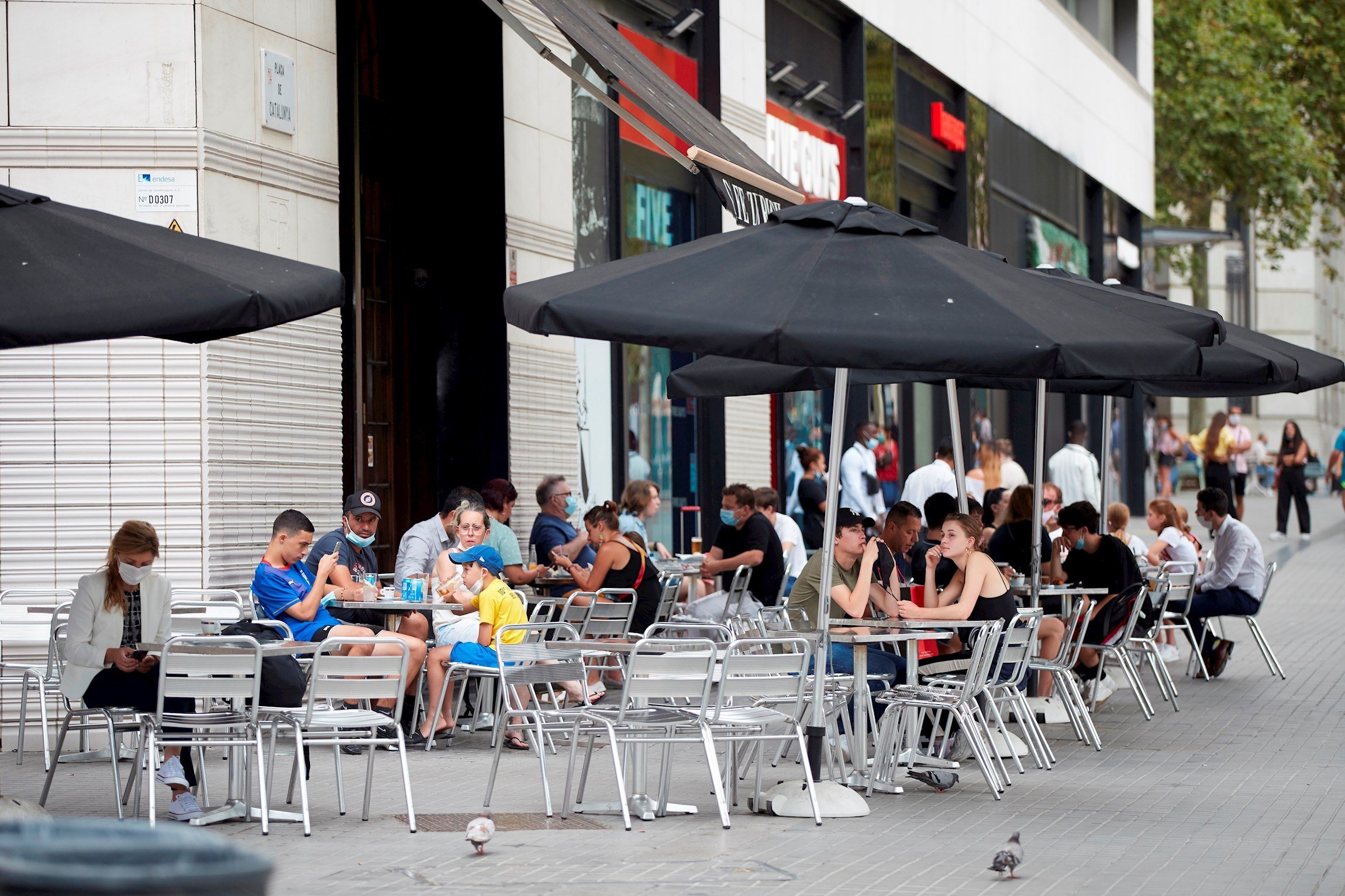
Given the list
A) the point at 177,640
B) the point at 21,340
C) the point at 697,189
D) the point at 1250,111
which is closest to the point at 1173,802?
the point at 177,640

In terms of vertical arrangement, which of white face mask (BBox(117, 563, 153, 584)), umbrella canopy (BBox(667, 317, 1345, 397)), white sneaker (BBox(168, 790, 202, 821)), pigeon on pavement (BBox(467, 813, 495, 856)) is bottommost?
white sneaker (BBox(168, 790, 202, 821))

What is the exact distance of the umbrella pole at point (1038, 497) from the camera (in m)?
11.2

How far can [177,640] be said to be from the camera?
7.16 meters

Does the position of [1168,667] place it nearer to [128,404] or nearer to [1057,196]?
[128,404]

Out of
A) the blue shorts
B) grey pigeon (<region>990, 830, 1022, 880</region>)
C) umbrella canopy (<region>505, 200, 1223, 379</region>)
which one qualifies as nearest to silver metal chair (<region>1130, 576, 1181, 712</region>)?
umbrella canopy (<region>505, 200, 1223, 379</region>)

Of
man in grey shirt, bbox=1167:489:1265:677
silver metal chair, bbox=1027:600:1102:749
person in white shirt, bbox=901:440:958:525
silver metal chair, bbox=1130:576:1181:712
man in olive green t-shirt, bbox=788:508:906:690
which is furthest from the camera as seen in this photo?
person in white shirt, bbox=901:440:958:525

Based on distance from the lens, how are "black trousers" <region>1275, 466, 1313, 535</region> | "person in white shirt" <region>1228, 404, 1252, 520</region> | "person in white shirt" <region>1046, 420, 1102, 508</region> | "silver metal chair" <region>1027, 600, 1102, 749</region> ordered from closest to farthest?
"silver metal chair" <region>1027, 600, 1102, 749</region> < "person in white shirt" <region>1046, 420, 1102, 508</region> < "black trousers" <region>1275, 466, 1313, 535</region> < "person in white shirt" <region>1228, 404, 1252, 520</region>

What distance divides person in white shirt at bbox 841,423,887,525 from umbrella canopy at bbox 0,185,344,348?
11.4 metres

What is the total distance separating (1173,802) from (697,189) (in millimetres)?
9742

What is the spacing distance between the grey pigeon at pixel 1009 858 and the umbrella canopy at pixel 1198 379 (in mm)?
4144

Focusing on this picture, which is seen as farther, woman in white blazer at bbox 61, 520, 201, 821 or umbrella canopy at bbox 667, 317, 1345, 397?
umbrella canopy at bbox 667, 317, 1345, 397

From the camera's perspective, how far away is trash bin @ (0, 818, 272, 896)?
2680 mm

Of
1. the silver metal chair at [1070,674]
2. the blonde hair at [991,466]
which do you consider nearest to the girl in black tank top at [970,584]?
the silver metal chair at [1070,674]

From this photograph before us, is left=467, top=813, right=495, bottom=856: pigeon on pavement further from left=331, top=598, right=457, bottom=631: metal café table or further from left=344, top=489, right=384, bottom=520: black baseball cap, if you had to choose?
left=344, top=489, right=384, bottom=520: black baseball cap
